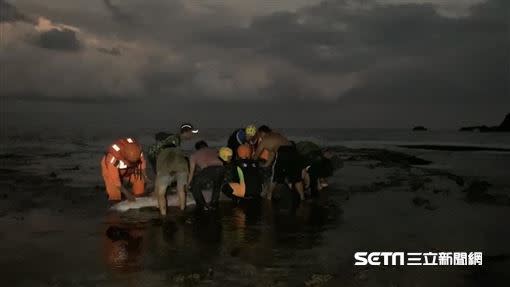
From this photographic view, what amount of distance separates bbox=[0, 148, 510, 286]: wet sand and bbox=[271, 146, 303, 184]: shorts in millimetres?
513

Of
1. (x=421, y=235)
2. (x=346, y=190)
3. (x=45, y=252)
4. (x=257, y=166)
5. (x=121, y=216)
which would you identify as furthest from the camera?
(x=346, y=190)

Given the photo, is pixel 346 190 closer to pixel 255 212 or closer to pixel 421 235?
pixel 255 212

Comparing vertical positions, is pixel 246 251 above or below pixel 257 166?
below

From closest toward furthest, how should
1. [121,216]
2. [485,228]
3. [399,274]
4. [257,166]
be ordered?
[399,274], [485,228], [121,216], [257,166]

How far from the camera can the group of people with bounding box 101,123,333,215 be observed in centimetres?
1120

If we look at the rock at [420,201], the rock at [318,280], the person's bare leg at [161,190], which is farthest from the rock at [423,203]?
the rock at [318,280]

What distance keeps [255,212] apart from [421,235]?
155 inches

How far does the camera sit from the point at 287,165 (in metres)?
12.6

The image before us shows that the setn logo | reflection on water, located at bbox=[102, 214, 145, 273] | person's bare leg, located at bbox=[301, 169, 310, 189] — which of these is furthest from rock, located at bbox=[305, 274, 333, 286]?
person's bare leg, located at bbox=[301, 169, 310, 189]

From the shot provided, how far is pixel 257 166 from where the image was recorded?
12.6m

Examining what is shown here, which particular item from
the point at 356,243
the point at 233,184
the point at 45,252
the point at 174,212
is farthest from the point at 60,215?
the point at 356,243

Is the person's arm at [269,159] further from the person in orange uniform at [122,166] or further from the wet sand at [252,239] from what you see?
the person in orange uniform at [122,166]

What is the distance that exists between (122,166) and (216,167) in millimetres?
2371

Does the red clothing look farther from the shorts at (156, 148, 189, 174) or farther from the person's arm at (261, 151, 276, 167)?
the person's arm at (261, 151, 276, 167)
